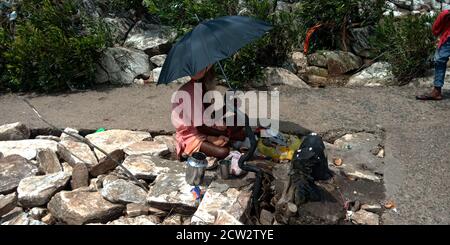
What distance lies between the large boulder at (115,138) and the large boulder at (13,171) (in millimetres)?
705

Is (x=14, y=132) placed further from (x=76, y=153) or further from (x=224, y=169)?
(x=224, y=169)

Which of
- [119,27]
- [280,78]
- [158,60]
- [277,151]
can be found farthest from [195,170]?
[119,27]

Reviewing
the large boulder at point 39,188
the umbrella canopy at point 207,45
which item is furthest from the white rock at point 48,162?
the umbrella canopy at point 207,45

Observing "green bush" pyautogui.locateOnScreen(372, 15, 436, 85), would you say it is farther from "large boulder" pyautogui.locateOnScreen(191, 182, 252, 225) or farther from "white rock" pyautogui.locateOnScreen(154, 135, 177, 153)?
"large boulder" pyautogui.locateOnScreen(191, 182, 252, 225)

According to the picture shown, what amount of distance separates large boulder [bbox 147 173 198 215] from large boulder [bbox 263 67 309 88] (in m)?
3.16

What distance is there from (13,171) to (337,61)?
535 cm

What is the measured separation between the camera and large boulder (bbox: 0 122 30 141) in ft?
17.1

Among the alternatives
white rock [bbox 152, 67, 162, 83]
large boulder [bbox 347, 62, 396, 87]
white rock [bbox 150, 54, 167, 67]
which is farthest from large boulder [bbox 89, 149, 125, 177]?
large boulder [bbox 347, 62, 396, 87]

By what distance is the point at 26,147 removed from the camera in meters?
4.97

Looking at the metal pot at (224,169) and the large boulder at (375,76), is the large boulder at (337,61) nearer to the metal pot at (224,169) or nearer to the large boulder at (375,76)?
the large boulder at (375,76)

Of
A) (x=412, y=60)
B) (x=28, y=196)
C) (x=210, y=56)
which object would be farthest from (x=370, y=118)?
(x=28, y=196)

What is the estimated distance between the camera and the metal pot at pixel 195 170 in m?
3.93

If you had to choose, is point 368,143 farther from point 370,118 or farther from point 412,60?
point 412,60

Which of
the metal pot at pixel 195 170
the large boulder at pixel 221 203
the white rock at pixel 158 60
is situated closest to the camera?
the large boulder at pixel 221 203
